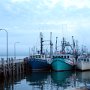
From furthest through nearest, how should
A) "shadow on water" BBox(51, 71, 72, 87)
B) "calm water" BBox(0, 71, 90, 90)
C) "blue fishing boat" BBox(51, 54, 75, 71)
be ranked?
"blue fishing boat" BBox(51, 54, 75, 71), "shadow on water" BBox(51, 71, 72, 87), "calm water" BBox(0, 71, 90, 90)

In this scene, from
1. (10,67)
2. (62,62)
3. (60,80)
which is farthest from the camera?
(62,62)

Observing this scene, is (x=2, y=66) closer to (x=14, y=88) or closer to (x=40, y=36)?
(x=14, y=88)

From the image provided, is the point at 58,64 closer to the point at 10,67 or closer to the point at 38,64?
the point at 38,64

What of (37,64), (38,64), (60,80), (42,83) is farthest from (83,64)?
(42,83)

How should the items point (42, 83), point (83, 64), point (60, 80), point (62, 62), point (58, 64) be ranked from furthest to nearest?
point (83, 64) < point (62, 62) < point (58, 64) < point (60, 80) < point (42, 83)

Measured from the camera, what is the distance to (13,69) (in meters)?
56.7

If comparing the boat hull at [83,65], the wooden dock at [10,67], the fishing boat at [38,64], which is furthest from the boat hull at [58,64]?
the wooden dock at [10,67]

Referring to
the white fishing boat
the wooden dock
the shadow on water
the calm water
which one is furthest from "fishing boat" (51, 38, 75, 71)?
the calm water

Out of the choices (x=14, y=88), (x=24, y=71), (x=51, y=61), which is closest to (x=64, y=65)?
(x=51, y=61)

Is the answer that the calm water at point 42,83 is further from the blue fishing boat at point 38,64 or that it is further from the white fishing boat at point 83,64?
the white fishing boat at point 83,64

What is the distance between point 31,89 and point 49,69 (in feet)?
112

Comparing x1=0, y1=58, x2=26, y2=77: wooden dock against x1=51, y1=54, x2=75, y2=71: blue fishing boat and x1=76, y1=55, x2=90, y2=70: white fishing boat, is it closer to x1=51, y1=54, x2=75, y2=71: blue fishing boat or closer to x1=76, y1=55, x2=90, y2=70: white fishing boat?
x1=51, y1=54, x2=75, y2=71: blue fishing boat

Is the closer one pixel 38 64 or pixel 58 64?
pixel 58 64

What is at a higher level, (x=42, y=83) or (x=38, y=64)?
(x=38, y=64)
